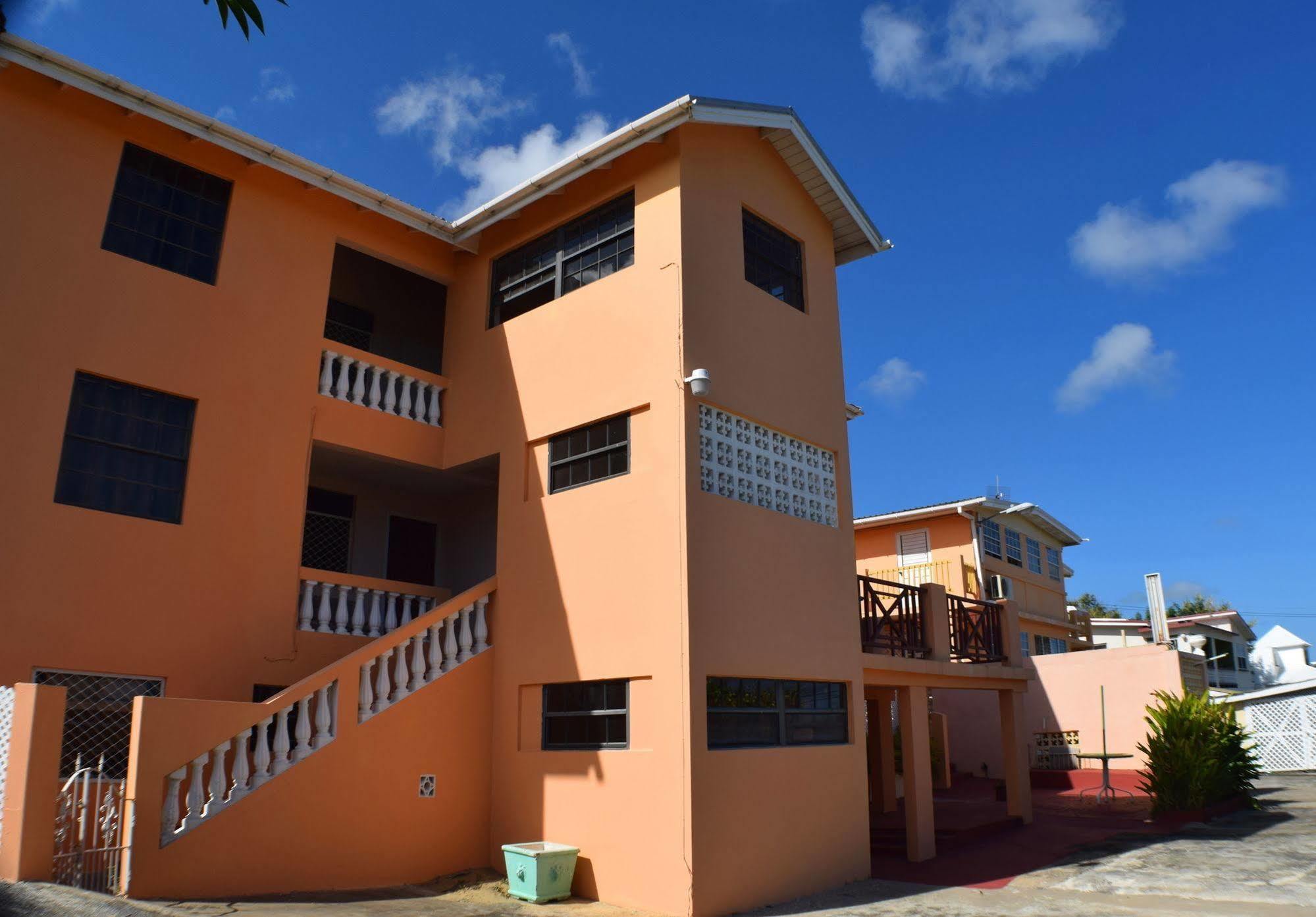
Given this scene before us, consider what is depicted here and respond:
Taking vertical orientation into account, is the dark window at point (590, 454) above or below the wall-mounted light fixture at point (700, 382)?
below

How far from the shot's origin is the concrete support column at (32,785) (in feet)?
24.1

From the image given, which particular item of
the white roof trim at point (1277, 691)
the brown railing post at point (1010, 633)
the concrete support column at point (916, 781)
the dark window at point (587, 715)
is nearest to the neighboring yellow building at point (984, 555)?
the white roof trim at point (1277, 691)

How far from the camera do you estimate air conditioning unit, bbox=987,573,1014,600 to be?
76.2 ft

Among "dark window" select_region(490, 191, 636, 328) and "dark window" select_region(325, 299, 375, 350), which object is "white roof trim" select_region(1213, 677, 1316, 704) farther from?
"dark window" select_region(325, 299, 375, 350)

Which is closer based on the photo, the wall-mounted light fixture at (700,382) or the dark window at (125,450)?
the wall-mounted light fixture at (700,382)

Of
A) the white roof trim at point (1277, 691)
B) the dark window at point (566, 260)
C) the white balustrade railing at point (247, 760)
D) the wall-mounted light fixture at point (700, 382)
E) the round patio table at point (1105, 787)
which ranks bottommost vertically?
the round patio table at point (1105, 787)

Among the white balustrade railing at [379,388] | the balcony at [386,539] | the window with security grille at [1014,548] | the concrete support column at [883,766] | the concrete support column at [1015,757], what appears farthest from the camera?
the window with security grille at [1014,548]

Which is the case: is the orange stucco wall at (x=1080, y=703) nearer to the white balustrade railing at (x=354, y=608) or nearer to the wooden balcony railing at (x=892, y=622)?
the wooden balcony railing at (x=892, y=622)

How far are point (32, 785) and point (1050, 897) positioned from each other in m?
9.46

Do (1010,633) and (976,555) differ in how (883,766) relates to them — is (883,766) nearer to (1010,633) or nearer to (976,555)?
(1010,633)

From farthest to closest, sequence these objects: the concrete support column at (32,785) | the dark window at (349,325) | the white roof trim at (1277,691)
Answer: the white roof trim at (1277,691) < the dark window at (349,325) < the concrete support column at (32,785)

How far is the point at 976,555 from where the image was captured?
23391 millimetres

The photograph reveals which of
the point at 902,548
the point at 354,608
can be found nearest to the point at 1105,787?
the point at 902,548

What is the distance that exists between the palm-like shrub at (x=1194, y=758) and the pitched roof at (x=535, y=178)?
8.85 metres
